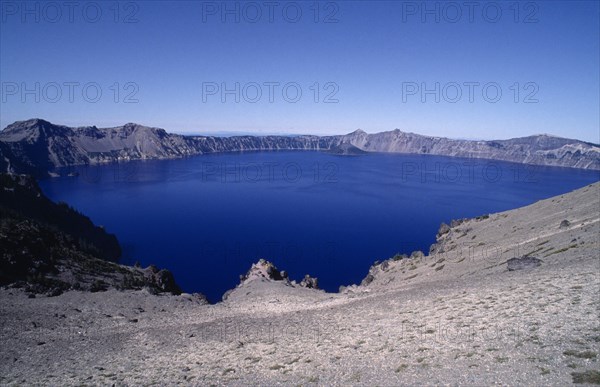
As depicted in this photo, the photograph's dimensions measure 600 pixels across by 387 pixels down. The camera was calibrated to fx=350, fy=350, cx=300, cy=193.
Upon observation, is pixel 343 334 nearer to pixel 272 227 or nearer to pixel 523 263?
pixel 523 263

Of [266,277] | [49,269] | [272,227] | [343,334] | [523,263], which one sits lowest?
[272,227]

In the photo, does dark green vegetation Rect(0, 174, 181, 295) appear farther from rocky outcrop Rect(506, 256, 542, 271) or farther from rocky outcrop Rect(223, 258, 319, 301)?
rocky outcrop Rect(506, 256, 542, 271)

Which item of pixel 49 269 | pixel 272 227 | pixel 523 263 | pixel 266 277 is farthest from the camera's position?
pixel 272 227

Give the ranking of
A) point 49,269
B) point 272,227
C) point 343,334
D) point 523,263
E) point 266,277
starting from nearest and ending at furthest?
1. point 343,334
2. point 523,263
3. point 49,269
4. point 266,277
5. point 272,227

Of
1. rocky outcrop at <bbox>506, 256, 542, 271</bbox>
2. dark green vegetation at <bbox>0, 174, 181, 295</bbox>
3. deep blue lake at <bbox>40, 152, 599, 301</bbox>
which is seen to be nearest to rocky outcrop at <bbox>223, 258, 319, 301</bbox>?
dark green vegetation at <bbox>0, 174, 181, 295</bbox>

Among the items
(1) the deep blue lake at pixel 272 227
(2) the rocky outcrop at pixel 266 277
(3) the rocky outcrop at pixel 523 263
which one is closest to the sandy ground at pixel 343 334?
(3) the rocky outcrop at pixel 523 263

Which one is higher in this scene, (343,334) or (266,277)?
(343,334)

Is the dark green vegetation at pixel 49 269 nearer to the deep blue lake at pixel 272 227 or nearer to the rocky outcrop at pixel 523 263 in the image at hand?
the deep blue lake at pixel 272 227

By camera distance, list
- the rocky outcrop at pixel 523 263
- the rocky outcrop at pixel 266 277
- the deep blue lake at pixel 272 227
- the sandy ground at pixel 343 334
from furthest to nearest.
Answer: the deep blue lake at pixel 272 227, the rocky outcrop at pixel 266 277, the rocky outcrop at pixel 523 263, the sandy ground at pixel 343 334

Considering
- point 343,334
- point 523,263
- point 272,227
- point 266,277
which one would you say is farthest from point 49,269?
point 272,227
